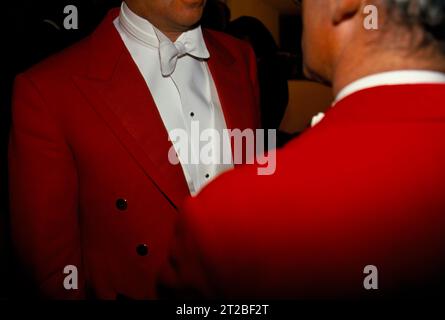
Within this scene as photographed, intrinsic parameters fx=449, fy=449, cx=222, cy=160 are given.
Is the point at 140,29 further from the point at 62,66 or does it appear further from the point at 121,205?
the point at 121,205

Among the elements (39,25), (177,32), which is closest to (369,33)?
(177,32)

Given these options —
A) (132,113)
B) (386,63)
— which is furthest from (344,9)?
(132,113)

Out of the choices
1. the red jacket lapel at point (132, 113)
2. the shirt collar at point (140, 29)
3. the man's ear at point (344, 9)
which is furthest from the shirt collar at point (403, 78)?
the shirt collar at point (140, 29)

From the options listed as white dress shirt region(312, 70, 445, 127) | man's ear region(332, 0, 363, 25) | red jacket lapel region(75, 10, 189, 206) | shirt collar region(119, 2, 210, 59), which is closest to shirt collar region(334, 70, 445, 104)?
white dress shirt region(312, 70, 445, 127)

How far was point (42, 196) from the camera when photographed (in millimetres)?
1208

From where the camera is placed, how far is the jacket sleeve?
120 cm

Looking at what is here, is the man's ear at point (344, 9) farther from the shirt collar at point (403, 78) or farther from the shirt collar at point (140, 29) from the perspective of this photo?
the shirt collar at point (140, 29)

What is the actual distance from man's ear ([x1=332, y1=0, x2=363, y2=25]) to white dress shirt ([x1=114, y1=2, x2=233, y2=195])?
0.69 metres

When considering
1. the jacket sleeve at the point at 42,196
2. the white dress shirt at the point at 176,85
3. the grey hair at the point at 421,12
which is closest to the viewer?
the grey hair at the point at 421,12

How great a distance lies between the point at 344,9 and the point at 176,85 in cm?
75

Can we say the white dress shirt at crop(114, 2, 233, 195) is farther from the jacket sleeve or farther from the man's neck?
the man's neck

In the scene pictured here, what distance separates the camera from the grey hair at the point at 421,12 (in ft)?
2.03

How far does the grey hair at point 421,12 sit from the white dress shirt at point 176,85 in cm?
77
